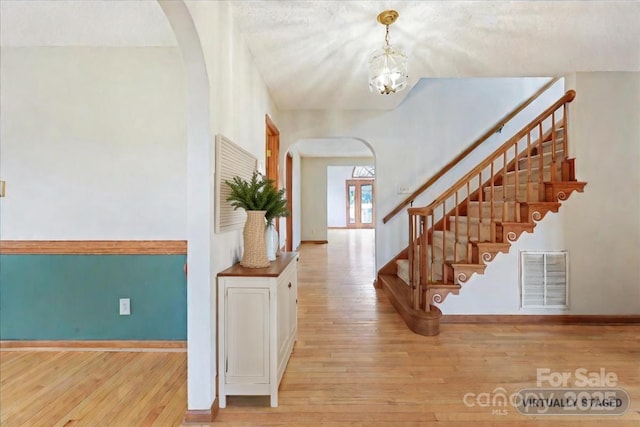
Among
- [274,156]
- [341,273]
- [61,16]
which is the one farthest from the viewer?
[341,273]

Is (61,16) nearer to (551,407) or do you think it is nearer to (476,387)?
(476,387)

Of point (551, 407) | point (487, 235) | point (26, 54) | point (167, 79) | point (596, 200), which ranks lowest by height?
point (551, 407)

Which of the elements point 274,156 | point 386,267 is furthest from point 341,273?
point 274,156

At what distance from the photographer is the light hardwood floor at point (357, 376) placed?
5.63ft

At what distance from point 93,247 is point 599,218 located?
4689mm

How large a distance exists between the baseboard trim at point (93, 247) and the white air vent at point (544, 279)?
326cm

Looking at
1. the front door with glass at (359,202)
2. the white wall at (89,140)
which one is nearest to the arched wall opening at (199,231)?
the white wall at (89,140)

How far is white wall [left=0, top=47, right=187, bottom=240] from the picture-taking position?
248cm

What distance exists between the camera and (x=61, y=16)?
82.7 inches

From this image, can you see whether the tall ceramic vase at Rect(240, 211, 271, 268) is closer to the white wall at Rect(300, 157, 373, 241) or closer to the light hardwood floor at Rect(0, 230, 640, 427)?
the light hardwood floor at Rect(0, 230, 640, 427)

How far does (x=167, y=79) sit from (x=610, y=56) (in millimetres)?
3930

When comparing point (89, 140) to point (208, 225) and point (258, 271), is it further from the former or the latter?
point (258, 271)

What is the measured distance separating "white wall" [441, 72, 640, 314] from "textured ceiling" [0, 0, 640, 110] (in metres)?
0.38

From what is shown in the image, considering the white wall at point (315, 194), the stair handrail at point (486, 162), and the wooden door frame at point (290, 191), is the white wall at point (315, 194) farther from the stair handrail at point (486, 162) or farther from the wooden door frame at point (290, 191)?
the stair handrail at point (486, 162)
